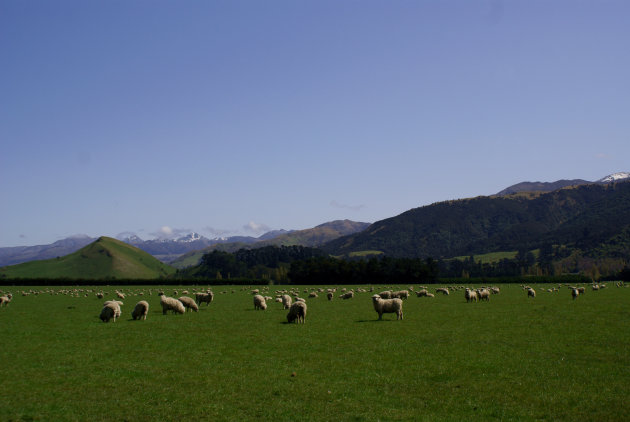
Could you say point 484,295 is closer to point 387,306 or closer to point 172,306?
point 387,306

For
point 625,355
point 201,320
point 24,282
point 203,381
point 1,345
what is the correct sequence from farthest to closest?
point 24,282
point 201,320
point 1,345
point 625,355
point 203,381

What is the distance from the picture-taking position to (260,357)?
1928cm

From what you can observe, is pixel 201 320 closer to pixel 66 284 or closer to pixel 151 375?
pixel 151 375

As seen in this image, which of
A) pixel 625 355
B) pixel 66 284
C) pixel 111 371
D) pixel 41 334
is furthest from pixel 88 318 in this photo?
pixel 66 284

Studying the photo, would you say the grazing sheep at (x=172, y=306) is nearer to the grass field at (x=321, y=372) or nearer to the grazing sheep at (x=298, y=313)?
the grass field at (x=321, y=372)

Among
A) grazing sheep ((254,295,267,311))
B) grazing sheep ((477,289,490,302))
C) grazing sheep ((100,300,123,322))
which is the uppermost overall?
grazing sheep ((100,300,123,322))

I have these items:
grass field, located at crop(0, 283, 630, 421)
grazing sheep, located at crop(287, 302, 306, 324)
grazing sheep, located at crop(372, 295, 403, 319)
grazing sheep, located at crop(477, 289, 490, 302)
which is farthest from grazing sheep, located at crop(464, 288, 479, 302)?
grazing sheep, located at crop(287, 302, 306, 324)

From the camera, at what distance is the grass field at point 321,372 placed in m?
12.4

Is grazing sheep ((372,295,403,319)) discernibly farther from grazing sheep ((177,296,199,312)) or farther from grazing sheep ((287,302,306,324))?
grazing sheep ((177,296,199,312))

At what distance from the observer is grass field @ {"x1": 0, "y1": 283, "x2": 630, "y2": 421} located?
12.4m

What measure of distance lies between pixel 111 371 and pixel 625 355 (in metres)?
20.5

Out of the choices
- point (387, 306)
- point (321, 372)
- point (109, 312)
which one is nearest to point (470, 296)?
point (387, 306)

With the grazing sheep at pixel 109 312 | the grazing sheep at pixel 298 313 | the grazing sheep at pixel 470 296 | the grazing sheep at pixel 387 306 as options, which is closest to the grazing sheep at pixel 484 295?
the grazing sheep at pixel 470 296

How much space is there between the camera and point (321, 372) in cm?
1656
